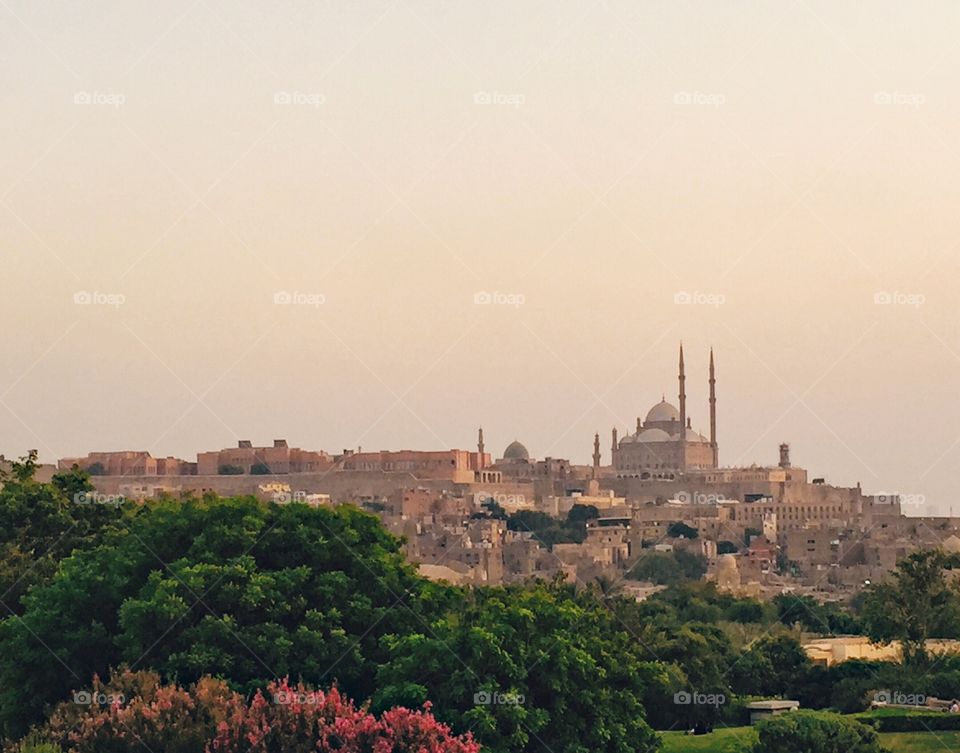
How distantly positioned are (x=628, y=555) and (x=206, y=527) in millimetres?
74858

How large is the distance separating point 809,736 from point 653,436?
384 feet

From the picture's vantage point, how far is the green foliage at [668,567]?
91875 mm

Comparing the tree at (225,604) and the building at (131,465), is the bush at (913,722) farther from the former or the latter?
the building at (131,465)

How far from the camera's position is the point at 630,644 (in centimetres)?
2806

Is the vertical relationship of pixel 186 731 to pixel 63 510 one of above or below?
below

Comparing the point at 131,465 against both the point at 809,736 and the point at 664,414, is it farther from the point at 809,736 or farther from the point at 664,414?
the point at 809,736

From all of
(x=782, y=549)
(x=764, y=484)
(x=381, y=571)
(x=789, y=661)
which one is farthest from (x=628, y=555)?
(x=381, y=571)

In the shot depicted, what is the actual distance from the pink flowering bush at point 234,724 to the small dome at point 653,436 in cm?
11773

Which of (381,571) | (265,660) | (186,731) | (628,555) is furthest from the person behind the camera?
(628,555)

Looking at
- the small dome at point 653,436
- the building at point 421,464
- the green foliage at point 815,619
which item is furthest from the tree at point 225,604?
the small dome at point 653,436

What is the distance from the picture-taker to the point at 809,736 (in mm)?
23359

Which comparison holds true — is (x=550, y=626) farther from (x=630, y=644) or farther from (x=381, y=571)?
(x=630, y=644)

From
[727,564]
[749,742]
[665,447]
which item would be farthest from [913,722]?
[665,447]

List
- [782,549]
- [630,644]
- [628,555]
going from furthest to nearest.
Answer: [782,549] < [628,555] < [630,644]
